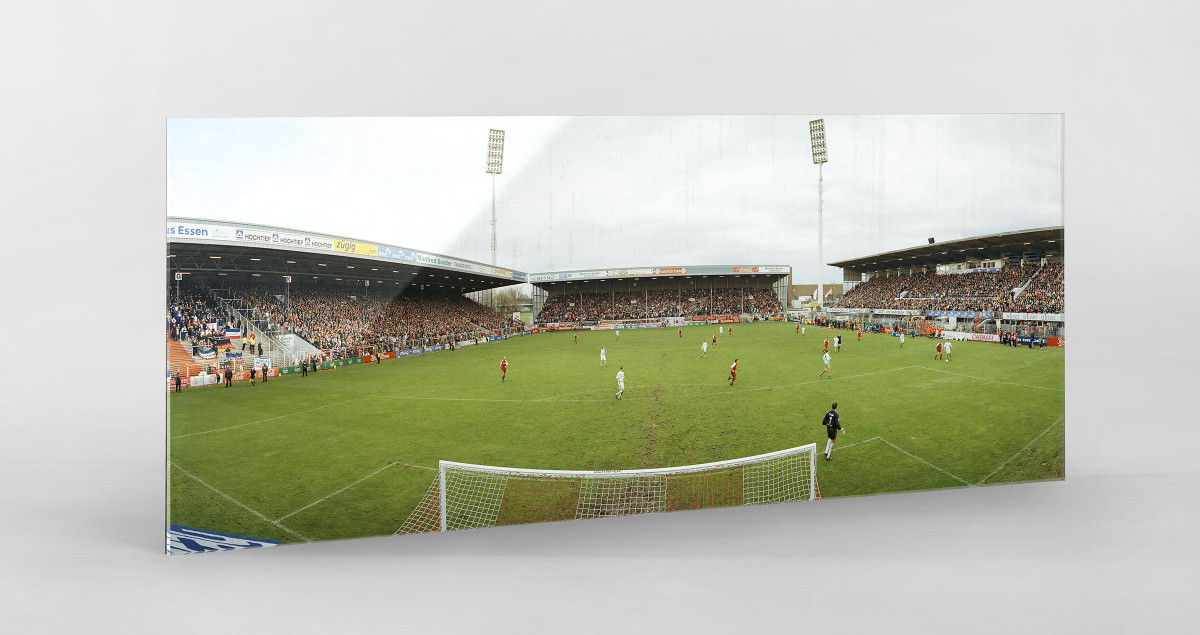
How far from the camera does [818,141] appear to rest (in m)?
7.00

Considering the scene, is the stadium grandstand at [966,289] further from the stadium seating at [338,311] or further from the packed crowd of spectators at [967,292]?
the stadium seating at [338,311]

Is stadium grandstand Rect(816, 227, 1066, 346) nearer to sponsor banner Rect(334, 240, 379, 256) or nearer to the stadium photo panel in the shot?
the stadium photo panel

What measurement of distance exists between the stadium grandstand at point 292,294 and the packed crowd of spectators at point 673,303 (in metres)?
1.30

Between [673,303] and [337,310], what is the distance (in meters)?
4.72

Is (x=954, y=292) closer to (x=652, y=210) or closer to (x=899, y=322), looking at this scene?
(x=899, y=322)

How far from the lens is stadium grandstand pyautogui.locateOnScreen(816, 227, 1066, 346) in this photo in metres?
7.67

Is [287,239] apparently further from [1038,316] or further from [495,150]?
[1038,316]

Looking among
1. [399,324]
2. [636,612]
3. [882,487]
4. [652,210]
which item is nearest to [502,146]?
[652,210]

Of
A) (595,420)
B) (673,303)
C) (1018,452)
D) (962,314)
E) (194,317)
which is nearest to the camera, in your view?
(194,317)

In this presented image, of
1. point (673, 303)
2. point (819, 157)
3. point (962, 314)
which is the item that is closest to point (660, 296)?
point (673, 303)

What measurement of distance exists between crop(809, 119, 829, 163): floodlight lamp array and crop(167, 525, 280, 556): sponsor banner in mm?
8477

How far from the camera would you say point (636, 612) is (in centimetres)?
442

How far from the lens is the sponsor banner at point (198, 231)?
5.39 metres
